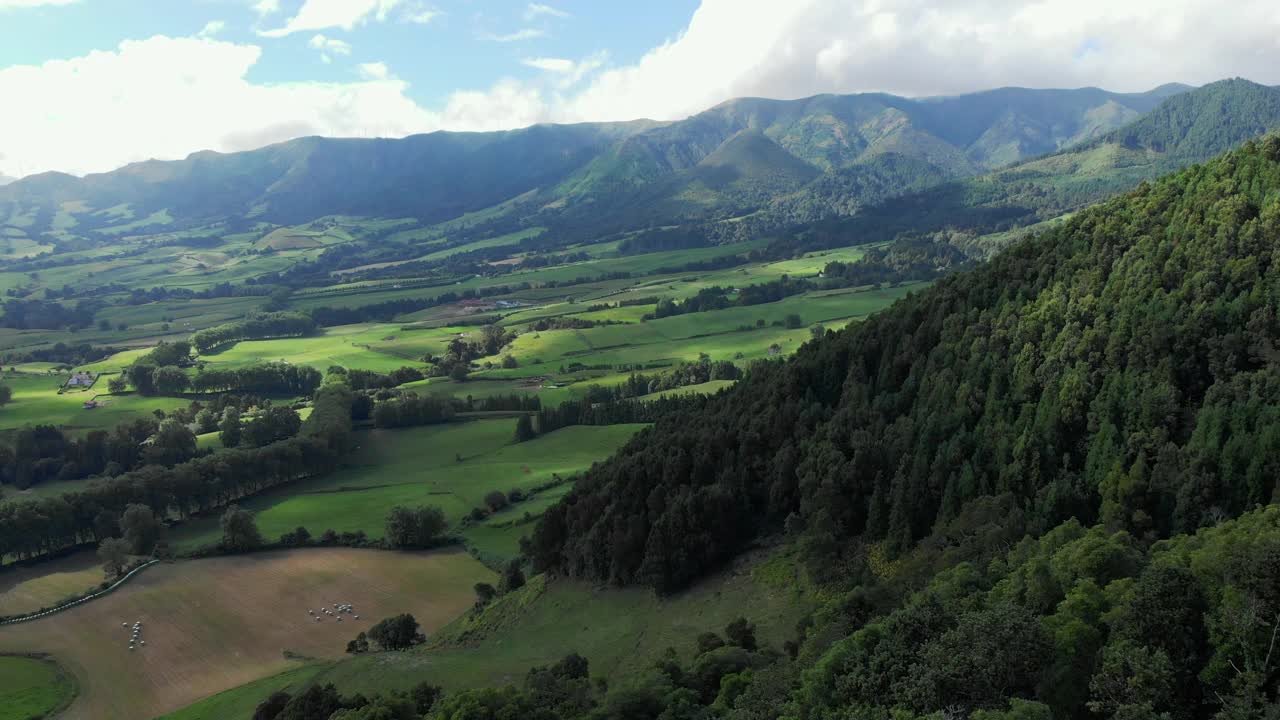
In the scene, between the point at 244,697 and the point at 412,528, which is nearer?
the point at 244,697

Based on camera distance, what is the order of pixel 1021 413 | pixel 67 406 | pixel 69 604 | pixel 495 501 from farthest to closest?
pixel 67 406 < pixel 495 501 < pixel 69 604 < pixel 1021 413

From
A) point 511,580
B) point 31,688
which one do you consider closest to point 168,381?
point 31,688

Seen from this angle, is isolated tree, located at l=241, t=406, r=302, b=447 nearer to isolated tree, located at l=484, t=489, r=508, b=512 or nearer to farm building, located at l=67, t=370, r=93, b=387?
isolated tree, located at l=484, t=489, r=508, b=512

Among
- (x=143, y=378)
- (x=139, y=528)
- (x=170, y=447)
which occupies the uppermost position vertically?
(x=143, y=378)

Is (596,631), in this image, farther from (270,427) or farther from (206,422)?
(206,422)

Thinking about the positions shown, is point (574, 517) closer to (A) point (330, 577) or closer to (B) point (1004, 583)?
(A) point (330, 577)

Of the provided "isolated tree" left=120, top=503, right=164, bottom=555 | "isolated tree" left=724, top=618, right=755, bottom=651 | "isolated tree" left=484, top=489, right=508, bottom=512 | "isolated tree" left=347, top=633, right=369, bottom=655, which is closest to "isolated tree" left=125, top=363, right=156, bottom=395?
"isolated tree" left=120, top=503, right=164, bottom=555
